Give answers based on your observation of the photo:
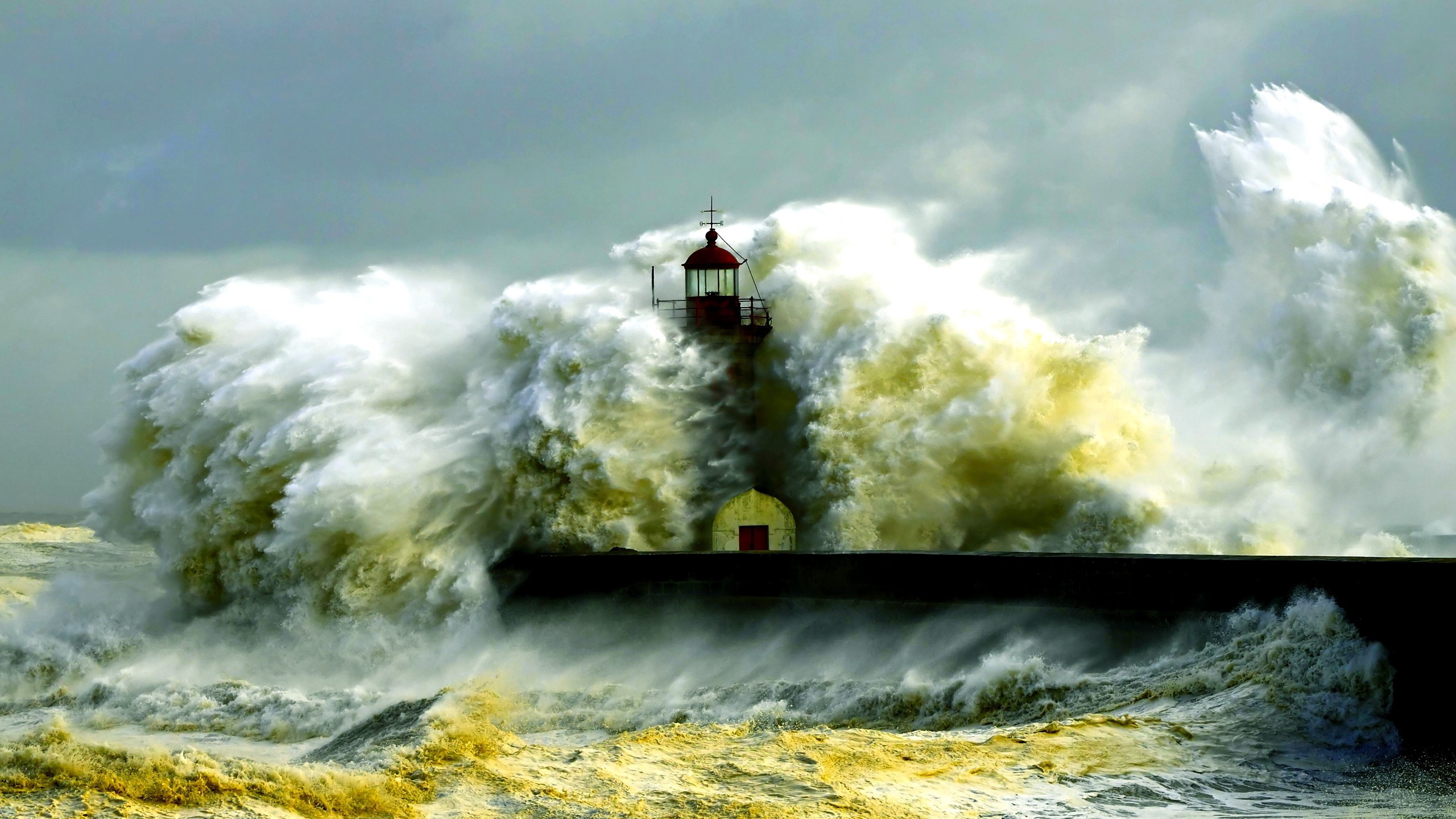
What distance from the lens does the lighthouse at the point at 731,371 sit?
571 inches

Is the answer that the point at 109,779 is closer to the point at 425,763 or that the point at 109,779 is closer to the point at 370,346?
the point at 425,763

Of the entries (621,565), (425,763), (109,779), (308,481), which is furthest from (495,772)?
(308,481)

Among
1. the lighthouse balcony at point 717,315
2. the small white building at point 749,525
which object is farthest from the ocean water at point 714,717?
the lighthouse balcony at point 717,315

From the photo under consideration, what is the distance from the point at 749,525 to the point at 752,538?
0.14 m

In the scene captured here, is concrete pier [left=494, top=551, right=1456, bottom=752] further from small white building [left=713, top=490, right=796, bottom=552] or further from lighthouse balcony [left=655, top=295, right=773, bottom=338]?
lighthouse balcony [left=655, top=295, right=773, bottom=338]

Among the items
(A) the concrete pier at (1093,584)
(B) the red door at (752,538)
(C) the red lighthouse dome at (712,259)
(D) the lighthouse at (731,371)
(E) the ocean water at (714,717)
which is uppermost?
(C) the red lighthouse dome at (712,259)

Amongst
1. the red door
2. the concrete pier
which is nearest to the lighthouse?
the red door

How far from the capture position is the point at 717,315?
1504cm

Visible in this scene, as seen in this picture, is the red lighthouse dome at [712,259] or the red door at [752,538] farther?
the red lighthouse dome at [712,259]

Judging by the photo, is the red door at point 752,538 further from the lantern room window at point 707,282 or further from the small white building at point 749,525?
the lantern room window at point 707,282

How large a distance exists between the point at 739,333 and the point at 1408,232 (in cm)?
758

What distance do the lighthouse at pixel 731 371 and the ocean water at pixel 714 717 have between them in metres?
2.39

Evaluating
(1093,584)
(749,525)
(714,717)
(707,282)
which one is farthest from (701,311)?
(1093,584)

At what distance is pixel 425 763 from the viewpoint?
294 inches
